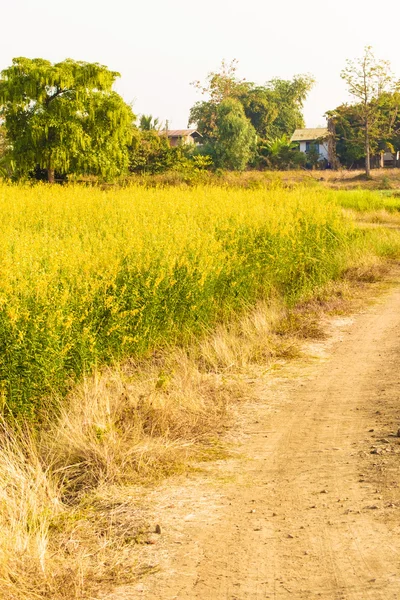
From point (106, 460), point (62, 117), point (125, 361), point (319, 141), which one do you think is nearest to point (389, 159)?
point (319, 141)

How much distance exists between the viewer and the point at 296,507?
15.1ft

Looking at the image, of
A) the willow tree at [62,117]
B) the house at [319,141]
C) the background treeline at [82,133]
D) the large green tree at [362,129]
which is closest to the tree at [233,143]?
the background treeline at [82,133]

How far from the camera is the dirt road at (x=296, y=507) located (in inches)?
148

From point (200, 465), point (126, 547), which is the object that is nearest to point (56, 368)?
point (200, 465)

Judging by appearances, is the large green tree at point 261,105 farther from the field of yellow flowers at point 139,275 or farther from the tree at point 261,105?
the field of yellow flowers at point 139,275

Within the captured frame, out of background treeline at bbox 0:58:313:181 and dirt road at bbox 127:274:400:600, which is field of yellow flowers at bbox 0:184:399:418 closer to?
dirt road at bbox 127:274:400:600

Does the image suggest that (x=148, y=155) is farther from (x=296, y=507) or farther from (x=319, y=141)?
(x=296, y=507)

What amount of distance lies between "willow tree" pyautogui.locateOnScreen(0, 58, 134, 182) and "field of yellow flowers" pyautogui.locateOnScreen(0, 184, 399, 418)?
1699cm

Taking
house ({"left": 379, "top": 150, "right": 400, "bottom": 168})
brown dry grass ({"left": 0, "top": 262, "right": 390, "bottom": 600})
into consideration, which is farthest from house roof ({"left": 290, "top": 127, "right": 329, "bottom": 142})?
brown dry grass ({"left": 0, "top": 262, "right": 390, "bottom": 600})

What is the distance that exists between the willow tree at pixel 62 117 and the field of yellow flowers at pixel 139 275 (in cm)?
1699

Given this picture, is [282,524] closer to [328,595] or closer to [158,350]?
[328,595]

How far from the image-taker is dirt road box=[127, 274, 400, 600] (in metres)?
3.76

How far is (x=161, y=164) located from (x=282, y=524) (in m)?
33.9

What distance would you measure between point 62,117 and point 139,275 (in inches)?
1040
